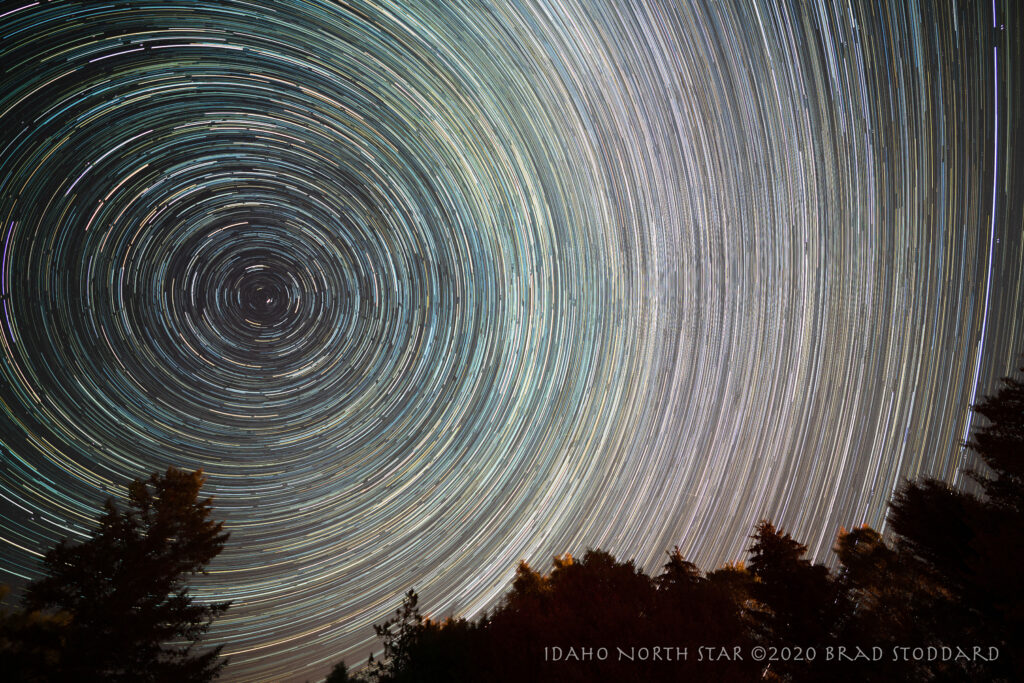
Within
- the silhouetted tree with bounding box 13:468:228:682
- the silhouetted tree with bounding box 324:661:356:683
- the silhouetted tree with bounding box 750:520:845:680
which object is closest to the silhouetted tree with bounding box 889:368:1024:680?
the silhouetted tree with bounding box 750:520:845:680

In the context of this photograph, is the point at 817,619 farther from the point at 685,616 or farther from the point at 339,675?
the point at 339,675

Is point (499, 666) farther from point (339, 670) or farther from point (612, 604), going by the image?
point (339, 670)

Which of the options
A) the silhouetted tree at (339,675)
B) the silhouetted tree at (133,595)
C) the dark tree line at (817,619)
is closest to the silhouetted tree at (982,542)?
the dark tree line at (817,619)

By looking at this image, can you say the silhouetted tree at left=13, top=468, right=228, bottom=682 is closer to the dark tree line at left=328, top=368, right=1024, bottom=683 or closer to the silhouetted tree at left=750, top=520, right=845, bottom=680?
the dark tree line at left=328, top=368, right=1024, bottom=683

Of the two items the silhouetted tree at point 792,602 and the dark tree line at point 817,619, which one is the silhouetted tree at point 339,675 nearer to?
the dark tree line at point 817,619

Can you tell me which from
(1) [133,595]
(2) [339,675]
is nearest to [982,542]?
(1) [133,595]

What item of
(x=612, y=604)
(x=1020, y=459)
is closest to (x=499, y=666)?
(x=612, y=604)
